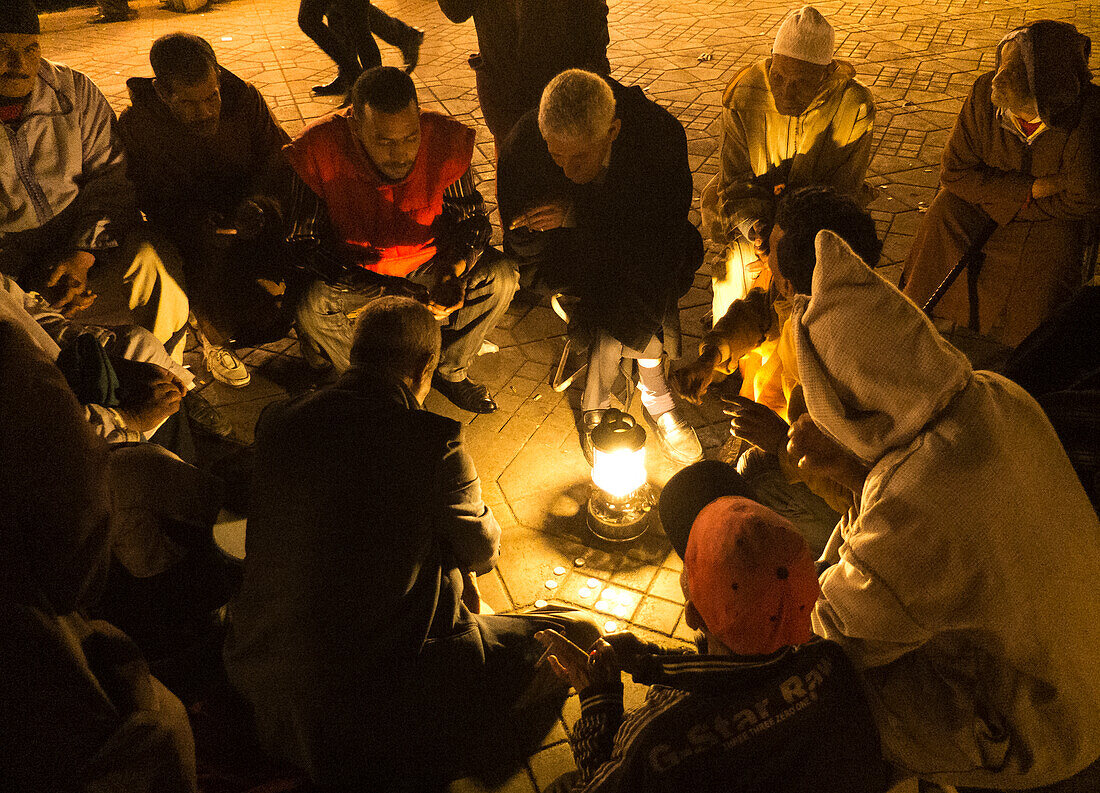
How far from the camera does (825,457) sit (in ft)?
7.06

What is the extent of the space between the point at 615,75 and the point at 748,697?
367 inches

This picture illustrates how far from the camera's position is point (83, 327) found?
3465 millimetres

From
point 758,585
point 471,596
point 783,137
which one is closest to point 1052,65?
point 783,137

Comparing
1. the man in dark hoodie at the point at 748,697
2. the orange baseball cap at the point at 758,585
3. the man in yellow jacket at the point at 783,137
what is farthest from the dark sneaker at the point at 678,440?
the orange baseball cap at the point at 758,585

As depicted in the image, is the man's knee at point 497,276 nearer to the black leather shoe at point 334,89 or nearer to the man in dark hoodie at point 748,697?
the man in dark hoodie at point 748,697

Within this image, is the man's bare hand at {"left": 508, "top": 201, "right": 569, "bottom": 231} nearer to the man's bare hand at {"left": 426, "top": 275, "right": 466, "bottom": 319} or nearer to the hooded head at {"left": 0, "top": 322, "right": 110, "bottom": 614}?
the man's bare hand at {"left": 426, "top": 275, "right": 466, "bottom": 319}

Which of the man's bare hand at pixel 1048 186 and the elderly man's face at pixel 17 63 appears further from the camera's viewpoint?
the man's bare hand at pixel 1048 186

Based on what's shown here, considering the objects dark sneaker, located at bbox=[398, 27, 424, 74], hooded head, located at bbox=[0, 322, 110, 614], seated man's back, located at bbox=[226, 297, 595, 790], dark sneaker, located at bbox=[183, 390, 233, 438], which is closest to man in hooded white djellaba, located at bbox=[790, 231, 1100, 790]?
seated man's back, located at bbox=[226, 297, 595, 790]

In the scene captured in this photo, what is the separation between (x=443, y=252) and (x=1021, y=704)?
3669 millimetres

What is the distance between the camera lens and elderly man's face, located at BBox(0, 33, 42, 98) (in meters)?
3.60

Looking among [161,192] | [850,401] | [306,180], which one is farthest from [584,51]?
[850,401]

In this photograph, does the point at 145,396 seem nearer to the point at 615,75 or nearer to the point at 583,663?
the point at 583,663

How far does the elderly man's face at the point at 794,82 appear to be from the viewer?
12.3 feet

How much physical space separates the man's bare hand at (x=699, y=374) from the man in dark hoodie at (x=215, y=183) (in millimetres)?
2652
